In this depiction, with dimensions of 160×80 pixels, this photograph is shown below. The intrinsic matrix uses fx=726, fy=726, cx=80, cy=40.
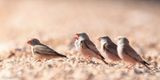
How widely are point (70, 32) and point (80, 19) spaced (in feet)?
24.4

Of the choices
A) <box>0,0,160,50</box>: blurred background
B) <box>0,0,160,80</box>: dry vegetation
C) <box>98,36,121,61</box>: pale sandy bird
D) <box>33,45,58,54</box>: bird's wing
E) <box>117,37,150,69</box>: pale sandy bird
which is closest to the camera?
<box>0,0,160,80</box>: dry vegetation

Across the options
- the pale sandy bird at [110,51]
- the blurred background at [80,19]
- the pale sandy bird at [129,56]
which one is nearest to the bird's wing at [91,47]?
the pale sandy bird at [110,51]

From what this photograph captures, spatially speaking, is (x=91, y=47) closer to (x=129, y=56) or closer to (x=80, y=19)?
(x=129, y=56)

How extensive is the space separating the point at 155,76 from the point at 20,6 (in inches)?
1109

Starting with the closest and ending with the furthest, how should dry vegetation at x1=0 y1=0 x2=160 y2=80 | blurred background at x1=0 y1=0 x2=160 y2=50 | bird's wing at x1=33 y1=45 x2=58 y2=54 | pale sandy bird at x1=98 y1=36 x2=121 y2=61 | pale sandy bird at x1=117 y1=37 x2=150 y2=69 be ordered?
dry vegetation at x1=0 y1=0 x2=160 y2=80, pale sandy bird at x1=117 y1=37 x2=150 y2=69, pale sandy bird at x1=98 y1=36 x2=121 y2=61, bird's wing at x1=33 y1=45 x2=58 y2=54, blurred background at x1=0 y1=0 x2=160 y2=50

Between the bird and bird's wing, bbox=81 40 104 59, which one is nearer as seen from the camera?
the bird

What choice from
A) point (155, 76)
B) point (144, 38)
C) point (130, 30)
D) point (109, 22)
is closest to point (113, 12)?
point (109, 22)

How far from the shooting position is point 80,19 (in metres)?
33.7

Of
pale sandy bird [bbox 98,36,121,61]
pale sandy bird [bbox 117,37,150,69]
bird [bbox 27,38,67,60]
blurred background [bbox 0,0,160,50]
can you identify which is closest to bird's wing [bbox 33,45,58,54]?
bird [bbox 27,38,67,60]

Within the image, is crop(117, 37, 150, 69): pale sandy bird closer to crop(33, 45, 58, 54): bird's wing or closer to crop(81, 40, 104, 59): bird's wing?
crop(81, 40, 104, 59): bird's wing

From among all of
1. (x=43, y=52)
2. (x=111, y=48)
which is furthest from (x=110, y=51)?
(x=43, y=52)

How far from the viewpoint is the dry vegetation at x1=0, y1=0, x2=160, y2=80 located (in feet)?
42.2

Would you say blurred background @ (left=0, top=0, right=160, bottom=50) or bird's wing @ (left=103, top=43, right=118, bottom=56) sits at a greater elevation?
blurred background @ (left=0, top=0, right=160, bottom=50)

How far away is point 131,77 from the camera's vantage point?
1253cm
